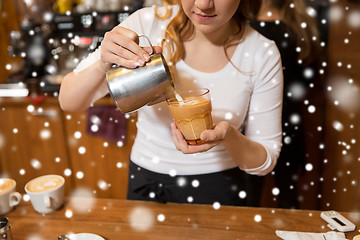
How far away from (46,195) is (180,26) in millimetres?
748

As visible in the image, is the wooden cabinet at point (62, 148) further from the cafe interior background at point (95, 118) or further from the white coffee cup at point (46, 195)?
the white coffee cup at point (46, 195)

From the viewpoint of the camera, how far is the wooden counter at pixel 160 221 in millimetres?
1002

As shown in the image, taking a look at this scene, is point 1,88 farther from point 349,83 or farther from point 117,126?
point 349,83

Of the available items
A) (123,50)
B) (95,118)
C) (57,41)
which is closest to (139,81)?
(123,50)

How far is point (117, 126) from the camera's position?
2.30 meters

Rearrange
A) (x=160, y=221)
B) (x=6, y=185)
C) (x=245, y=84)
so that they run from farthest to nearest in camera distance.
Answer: (x=245, y=84)
(x=6, y=185)
(x=160, y=221)

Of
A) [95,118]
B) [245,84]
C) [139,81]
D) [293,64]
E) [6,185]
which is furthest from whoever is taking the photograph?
[95,118]

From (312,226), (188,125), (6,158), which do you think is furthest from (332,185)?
(6,158)

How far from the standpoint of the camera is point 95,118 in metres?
2.31

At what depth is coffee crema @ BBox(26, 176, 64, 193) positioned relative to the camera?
1151 mm

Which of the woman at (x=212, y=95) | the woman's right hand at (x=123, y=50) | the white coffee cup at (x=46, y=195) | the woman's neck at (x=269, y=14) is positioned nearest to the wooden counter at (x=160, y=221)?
the white coffee cup at (x=46, y=195)

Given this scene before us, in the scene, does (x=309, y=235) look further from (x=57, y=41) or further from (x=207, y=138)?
(x=57, y=41)

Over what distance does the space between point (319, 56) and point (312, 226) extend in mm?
1329

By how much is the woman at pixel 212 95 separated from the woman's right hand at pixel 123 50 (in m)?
0.18
